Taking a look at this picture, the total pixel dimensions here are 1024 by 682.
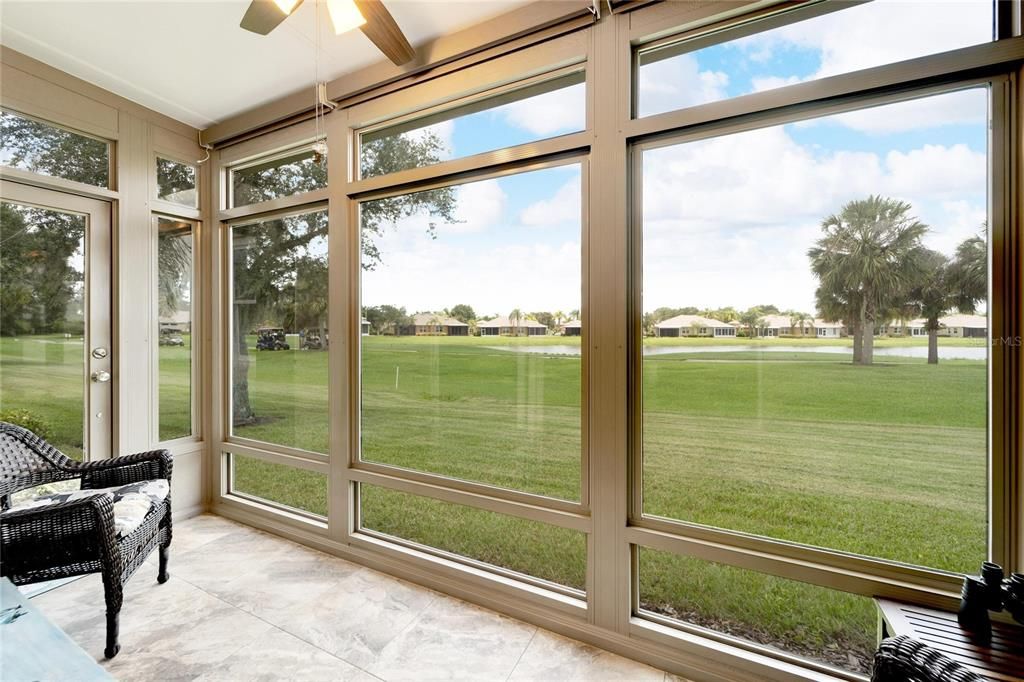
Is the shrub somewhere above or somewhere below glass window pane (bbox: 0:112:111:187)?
below

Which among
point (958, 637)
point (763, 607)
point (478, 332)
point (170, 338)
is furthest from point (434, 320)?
point (958, 637)

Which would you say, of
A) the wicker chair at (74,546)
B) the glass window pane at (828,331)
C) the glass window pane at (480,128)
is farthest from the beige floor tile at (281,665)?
the glass window pane at (480,128)

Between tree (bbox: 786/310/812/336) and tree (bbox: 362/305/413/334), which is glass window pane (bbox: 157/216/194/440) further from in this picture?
tree (bbox: 786/310/812/336)

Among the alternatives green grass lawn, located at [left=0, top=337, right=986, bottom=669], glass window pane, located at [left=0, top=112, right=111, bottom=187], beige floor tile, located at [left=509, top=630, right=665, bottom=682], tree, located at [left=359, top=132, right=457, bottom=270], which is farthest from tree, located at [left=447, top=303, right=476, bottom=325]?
glass window pane, located at [left=0, top=112, right=111, bottom=187]

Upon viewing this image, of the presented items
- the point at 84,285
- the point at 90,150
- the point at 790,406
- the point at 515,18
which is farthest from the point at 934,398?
the point at 90,150

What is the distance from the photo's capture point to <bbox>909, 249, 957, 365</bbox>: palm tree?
1.50 metres

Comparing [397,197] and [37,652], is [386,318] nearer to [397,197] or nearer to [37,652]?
[397,197]

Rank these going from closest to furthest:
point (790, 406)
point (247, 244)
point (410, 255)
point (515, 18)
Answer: point (790, 406) < point (515, 18) < point (410, 255) < point (247, 244)

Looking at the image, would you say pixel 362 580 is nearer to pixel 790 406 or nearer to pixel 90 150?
pixel 790 406

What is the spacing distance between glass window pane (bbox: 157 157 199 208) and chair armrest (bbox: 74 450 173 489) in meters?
1.83

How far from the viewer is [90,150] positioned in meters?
2.71

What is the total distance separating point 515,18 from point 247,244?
7.99 feet

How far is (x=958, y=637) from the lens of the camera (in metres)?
1.26

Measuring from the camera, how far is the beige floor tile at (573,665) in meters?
1.70
